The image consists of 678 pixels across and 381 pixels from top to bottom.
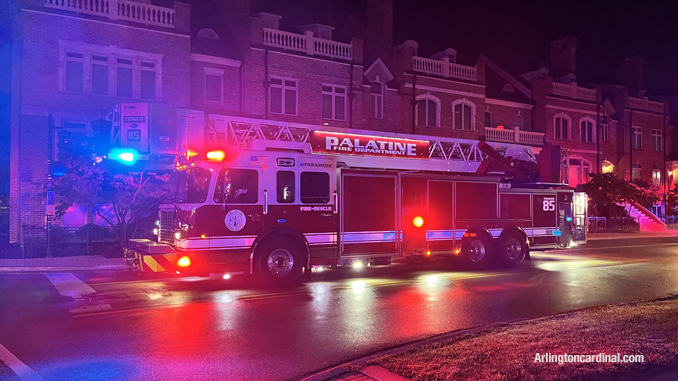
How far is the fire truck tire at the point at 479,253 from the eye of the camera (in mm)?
14227

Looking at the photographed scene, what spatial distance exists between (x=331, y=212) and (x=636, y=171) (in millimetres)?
36622

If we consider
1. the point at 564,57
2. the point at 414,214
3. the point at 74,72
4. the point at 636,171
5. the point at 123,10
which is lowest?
the point at 414,214

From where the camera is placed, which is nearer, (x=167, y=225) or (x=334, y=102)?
(x=167, y=225)

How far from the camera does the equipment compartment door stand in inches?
476

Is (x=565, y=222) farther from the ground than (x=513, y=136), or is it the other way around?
(x=513, y=136)

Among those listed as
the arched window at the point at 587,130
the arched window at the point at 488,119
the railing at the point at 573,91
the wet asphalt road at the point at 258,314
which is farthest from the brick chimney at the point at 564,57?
the wet asphalt road at the point at 258,314

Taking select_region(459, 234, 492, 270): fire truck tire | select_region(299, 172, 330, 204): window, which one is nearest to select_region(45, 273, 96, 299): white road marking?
select_region(299, 172, 330, 204): window

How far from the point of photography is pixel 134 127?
38.5 ft

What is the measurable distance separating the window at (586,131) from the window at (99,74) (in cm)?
2963

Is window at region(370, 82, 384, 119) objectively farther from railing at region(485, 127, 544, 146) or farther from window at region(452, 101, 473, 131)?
railing at region(485, 127, 544, 146)

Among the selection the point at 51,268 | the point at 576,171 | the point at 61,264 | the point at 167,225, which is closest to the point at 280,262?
the point at 167,225

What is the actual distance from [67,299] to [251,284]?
3436mm

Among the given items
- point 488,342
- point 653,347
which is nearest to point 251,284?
point 488,342

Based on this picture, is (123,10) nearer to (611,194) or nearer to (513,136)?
(513,136)
